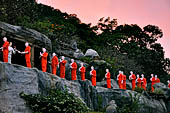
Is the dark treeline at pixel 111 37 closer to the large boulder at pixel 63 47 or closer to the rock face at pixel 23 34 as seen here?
the large boulder at pixel 63 47

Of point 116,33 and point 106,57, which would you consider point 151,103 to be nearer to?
point 106,57

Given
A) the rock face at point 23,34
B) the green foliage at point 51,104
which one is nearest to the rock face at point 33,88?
the green foliage at point 51,104

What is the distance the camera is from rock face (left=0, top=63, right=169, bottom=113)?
1387cm

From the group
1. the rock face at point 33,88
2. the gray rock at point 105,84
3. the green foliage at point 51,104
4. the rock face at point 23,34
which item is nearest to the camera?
the rock face at point 33,88

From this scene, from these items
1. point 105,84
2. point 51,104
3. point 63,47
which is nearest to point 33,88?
point 51,104

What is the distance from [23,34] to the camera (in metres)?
19.3

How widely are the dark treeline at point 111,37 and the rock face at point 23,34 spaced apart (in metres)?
3.61

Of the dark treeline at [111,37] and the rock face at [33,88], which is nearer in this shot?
the rock face at [33,88]

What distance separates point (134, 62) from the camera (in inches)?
1371

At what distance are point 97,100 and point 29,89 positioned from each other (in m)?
6.05

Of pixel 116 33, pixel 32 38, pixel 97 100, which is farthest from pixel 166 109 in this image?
pixel 116 33

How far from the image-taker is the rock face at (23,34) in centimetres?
1828

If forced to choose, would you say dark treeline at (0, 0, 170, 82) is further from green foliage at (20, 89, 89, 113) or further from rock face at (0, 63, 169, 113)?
green foliage at (20, 89, 89, 113)

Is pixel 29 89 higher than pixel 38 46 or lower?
lower
